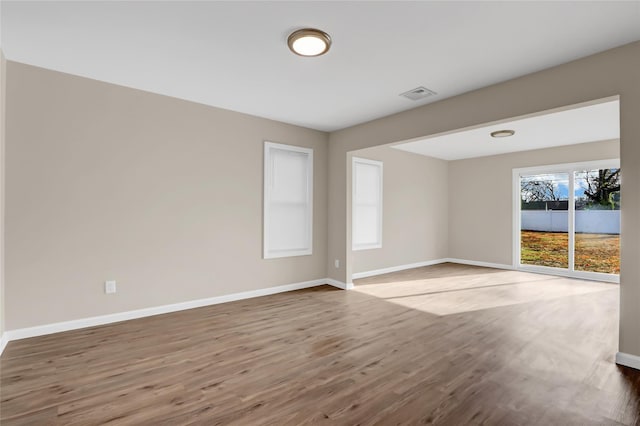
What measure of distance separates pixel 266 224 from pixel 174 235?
4.28ft

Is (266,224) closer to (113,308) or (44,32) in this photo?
(113,308)

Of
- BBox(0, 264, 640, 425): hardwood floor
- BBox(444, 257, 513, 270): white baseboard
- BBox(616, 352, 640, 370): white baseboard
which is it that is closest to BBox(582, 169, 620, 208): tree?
BBox(444, 257, 513, 270): white baseboard

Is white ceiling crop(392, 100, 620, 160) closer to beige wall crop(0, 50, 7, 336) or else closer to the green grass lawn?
the green grass lawn

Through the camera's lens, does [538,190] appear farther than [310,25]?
Yes

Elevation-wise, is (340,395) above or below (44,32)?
below

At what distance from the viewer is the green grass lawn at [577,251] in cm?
588

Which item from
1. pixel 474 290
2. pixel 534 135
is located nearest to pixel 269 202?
pixel 474 290

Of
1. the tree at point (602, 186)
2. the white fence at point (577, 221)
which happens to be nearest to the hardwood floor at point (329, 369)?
the white fence at point (577, 221)

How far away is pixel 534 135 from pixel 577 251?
2.56 metres

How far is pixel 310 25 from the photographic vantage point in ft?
7.88

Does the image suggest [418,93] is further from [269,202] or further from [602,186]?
[602,186]

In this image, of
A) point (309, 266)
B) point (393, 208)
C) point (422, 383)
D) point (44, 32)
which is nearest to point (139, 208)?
point (44, 32)

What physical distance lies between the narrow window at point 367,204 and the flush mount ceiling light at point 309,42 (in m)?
3.51

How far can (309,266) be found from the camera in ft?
17.5
